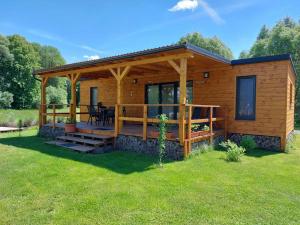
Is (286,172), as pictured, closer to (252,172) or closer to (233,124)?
(252,172)

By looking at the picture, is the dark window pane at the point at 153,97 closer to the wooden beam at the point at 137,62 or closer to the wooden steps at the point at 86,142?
the wooden beam at the point at 137,62

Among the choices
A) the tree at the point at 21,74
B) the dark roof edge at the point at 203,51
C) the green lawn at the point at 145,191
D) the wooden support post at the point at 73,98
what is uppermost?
the tree at the point at 21,74

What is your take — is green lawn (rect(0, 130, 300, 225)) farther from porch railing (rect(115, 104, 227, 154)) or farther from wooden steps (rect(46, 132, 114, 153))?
wooden steps (rect(46, 132, 114, 153))

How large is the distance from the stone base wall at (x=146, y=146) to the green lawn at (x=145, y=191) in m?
0.43

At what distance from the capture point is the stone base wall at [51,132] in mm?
9875

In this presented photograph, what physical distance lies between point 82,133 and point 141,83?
3.95 metres

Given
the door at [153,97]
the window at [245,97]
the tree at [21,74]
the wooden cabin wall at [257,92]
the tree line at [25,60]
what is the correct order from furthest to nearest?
the tree at [21,74] → the tree line at [25,60] → the door at [153,97] → the window at [245,97] → the wooden cabin wall at [257,92]

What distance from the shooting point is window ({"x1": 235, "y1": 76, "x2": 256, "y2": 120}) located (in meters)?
8.31

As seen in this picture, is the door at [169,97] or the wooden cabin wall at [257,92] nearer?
the wooden cabin wall at [257,92]

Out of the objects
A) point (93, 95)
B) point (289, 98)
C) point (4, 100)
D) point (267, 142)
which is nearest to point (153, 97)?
point (93, 95)

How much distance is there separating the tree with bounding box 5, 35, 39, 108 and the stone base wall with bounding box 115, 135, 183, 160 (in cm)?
3036

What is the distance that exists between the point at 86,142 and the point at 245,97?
18.4 feet

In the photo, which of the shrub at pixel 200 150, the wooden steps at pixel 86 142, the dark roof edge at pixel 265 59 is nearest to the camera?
the shrub at pixel 200 150

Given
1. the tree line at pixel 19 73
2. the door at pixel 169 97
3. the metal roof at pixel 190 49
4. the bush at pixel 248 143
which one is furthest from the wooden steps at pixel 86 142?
the tree line at pixel 19 73
